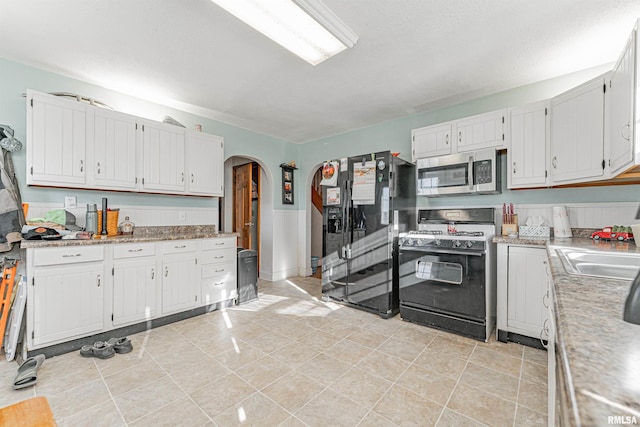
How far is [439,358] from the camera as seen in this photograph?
227 centimetres

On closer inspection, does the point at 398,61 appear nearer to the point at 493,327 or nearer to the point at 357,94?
the point at 357,94

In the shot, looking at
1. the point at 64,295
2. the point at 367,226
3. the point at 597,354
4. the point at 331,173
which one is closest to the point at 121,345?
the point at 64,295

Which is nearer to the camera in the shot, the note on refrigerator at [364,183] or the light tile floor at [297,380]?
the light tile floor at [297,380]

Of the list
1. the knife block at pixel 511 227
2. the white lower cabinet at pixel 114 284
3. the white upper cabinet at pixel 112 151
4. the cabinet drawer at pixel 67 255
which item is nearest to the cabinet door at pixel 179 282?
the white lower cabinet at pixel 114 284

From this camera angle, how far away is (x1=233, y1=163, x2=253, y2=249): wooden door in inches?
211

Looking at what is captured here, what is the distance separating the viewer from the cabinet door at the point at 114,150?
109 inches

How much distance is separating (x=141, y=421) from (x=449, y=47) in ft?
11.4

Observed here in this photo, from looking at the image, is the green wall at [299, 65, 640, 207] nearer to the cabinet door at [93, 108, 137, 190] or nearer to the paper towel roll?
the paper towel roll

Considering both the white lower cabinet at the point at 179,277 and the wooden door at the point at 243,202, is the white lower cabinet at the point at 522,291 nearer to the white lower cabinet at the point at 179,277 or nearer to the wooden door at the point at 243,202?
the white lower cabinet at the point at 179,277

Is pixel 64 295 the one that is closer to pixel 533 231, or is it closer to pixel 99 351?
pixel 99 351

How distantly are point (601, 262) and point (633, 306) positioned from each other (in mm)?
1339

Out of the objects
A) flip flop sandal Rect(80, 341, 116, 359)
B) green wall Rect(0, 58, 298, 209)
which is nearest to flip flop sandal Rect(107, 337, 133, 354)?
flip flop sandal Rect(80, 341, 116, 359)

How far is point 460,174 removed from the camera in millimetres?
3082

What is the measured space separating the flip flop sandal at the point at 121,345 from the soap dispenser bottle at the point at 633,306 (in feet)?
10.1
